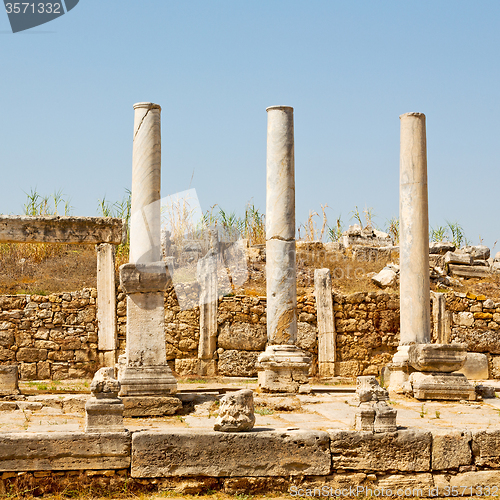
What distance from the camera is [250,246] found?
18.0 meters

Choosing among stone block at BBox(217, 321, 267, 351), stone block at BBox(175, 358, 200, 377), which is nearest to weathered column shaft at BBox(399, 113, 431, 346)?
stone block at BBox(217, 321, 267, 351)

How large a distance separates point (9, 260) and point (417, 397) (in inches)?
475

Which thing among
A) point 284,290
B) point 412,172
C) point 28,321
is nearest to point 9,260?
point 28,321

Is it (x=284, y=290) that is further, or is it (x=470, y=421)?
(x=284, y=290)

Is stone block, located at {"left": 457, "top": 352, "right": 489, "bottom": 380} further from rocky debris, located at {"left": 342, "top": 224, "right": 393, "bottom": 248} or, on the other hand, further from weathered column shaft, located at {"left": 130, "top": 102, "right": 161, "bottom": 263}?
weathered column shaft, located at {"left": 130, "top": 102, "right": 161, "bottom": 263}

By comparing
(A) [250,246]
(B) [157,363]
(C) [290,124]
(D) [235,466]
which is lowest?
(D) [235,466]

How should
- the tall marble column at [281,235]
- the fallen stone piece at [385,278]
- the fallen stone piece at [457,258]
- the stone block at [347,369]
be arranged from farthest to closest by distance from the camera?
the fallen stone piece at [457,258], the fallen stone piece at [385,278], the stone block at [347,369], the tall marble column at [281,235]

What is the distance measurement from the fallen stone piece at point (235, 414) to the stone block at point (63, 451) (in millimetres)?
888

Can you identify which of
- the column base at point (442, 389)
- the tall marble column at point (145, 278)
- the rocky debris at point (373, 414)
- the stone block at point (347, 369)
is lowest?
the stone block at point (347, 369)

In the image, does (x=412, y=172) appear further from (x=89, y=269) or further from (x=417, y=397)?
(x=89, y=269)

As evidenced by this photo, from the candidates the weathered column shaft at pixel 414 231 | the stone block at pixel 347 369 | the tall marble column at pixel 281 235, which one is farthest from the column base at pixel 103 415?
the stone block at pixel 347 369

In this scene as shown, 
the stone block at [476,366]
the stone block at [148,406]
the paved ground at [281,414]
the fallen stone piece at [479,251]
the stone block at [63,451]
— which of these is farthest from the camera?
the fallen stone piece at [479,251]

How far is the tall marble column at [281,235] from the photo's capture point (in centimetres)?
1067

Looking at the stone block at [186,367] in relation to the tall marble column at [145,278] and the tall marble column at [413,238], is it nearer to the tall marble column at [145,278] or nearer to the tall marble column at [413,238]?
the tall marble column at [413,238]
